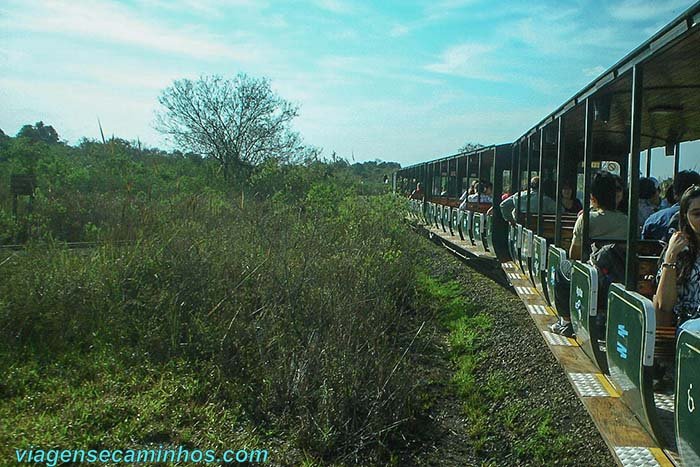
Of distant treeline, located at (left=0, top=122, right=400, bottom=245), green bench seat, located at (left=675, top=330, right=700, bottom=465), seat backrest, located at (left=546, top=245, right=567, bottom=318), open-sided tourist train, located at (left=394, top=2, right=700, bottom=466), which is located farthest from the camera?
distant treeline, located at (left=0, top=122, right=400, bottom=245)

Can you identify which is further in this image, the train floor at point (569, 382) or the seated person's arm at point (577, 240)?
the seated person's arm at point (577, 240)

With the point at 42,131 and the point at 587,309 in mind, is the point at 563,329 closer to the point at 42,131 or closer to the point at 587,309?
the point at 587,309

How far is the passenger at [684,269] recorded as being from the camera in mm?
3330

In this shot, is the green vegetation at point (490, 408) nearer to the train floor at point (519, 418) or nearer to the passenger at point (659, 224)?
the train floor at point (519, 418)

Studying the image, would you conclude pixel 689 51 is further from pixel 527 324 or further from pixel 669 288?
pixel 527 324

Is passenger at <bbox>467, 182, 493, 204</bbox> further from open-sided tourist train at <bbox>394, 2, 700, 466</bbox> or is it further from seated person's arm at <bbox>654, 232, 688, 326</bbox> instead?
seated person's arm at <bbox>654, 232, 688, 326</bbox>

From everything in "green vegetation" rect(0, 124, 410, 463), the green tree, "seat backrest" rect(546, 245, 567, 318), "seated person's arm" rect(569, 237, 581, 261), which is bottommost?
"green vegetation" rect(0, 124, 410, 463)

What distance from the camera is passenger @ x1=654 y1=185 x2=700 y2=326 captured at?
10.9 ft

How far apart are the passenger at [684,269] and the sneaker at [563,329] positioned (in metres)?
1.80

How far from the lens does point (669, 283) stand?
337cm

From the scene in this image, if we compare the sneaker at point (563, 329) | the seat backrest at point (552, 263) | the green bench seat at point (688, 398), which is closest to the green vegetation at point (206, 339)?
the sneaker at point (563, 329)

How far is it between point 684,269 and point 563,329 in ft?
6.50

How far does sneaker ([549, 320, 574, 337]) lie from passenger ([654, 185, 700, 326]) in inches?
70.8

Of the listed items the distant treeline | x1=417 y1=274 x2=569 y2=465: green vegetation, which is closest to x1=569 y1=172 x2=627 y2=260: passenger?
x1=417 y1=274 x2=569 y2=465: green vegetation
